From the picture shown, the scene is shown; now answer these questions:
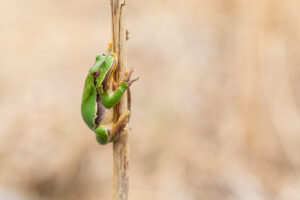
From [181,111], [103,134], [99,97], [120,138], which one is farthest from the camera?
[181,111]

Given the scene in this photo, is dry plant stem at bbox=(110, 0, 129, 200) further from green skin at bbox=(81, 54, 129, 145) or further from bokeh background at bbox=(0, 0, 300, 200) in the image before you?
bokeh background at bbox=(0, 0, 300, 200)

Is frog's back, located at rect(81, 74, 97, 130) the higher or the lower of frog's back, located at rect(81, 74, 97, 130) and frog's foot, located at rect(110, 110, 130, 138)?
the higher

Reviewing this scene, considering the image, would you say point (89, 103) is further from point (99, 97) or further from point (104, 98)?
point (104, 98)

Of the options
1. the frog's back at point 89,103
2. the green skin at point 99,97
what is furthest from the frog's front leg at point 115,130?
the frog's back at point 89,103

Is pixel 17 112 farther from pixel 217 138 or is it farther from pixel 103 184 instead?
pixel 217 138

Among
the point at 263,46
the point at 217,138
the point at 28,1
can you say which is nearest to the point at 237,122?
the point at 217,138

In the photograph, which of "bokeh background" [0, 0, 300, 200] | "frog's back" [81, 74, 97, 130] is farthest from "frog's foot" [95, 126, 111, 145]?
"bokeh background" [0, 0, 300, 200]

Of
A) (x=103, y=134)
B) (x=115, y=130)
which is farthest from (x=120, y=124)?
(x=103, y=134)
